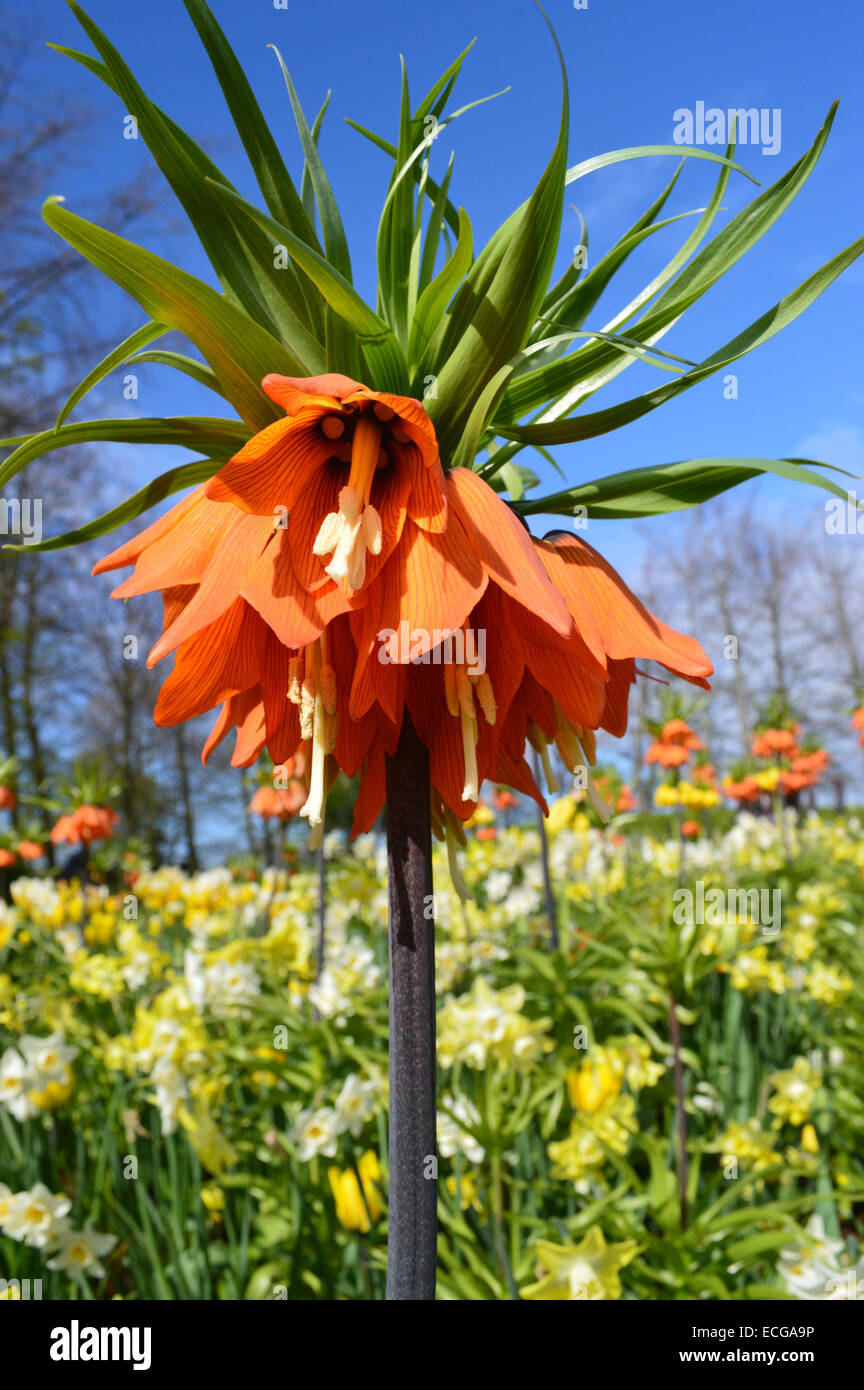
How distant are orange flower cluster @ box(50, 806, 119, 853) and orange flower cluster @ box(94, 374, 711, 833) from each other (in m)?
3.68

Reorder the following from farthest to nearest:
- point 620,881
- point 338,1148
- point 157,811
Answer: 1. point 157,811
2. point 620,881
3. point 338,1148

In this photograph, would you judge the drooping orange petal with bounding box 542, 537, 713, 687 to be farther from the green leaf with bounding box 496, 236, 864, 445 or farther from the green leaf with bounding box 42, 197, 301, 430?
the green leaf with bounding box 42, 197, 301, 430

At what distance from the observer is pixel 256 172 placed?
538 mm

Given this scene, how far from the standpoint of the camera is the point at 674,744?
14.3 feet

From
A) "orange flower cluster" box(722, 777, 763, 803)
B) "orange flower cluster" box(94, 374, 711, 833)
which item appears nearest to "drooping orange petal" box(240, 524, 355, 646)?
"orange flower cluster" box(94, 374, 711, 833)

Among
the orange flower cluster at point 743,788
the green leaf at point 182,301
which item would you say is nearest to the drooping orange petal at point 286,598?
the green leaf at point 182,301

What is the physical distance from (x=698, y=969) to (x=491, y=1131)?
653 mm

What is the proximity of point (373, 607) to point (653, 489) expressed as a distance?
22cm

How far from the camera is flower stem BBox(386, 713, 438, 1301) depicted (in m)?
0.48

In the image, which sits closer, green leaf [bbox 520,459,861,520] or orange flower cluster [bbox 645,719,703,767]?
green leaf [bbox 520,459,861,520]

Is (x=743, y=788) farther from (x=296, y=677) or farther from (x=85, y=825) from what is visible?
(x=296, y=677)

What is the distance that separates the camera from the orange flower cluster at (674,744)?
4.12m
